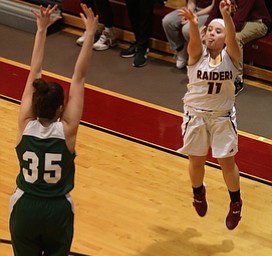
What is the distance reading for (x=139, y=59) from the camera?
818cm

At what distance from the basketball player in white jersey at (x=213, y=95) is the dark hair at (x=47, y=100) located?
124 cm

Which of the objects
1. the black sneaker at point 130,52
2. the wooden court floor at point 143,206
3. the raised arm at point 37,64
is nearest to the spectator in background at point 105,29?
the black sneaker at point 130,52

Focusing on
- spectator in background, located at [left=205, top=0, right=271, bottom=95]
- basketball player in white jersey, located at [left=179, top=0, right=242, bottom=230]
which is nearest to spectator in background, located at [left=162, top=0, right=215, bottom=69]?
spectator in background, located at [left=205, top=0, right=271, bottom=95]

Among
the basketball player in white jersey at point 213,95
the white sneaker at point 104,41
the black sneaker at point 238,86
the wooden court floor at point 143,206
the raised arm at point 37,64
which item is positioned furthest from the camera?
the white sneaker at point 104,41

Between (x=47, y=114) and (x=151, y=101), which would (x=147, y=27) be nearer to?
(x=151, y=101)

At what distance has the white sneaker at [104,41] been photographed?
8578 millimetres

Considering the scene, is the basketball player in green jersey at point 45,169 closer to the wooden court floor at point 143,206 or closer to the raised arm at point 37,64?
the raised arm at point 37,64

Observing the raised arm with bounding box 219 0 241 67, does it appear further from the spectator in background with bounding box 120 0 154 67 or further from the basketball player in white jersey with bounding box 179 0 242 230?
the spectator in background with bounding box 120 0 154 67

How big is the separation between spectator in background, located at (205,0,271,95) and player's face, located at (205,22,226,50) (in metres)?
2.56

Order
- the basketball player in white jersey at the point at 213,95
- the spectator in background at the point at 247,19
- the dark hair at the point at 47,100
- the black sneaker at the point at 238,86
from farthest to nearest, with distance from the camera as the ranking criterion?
the black sneaker at the point at 238,86 → the spectator in background at the point at 247,19 → the basketball player in white jersey at the point at 213,95 → the dark hair at the point at 47,100

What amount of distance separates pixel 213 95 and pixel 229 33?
0.45 m

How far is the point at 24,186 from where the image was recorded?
13.0ft

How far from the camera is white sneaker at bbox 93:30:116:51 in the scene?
8578 mm

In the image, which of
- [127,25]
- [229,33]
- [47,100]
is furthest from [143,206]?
[127,25]
